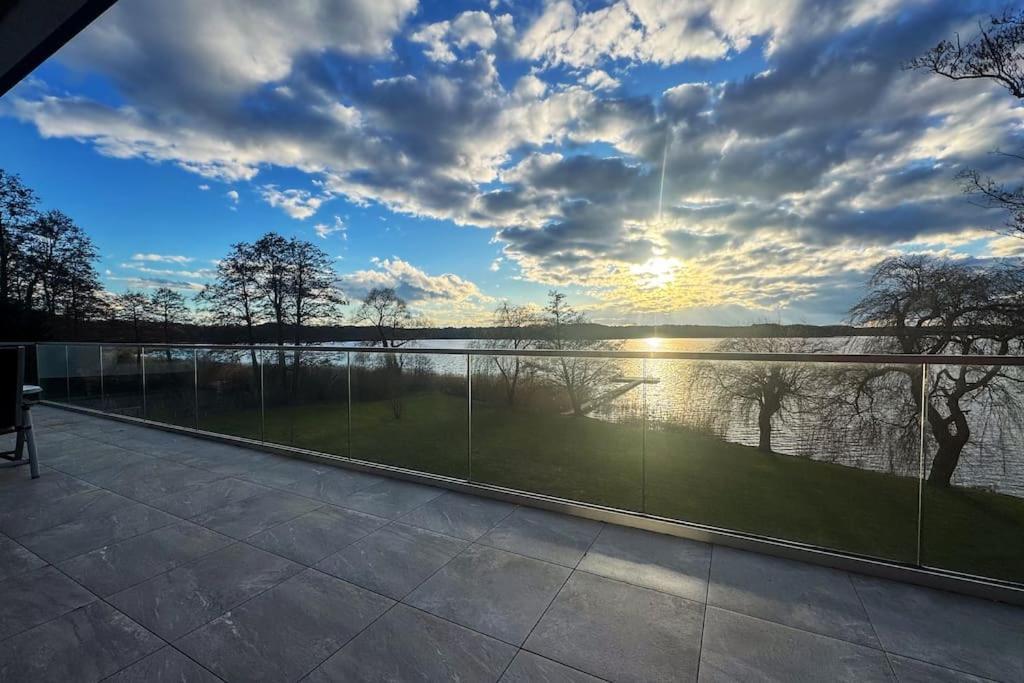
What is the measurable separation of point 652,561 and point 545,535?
63cm

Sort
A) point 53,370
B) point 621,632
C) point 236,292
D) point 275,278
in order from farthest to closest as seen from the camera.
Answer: point 275,278, point 236,292, point 53,370, point 621,632

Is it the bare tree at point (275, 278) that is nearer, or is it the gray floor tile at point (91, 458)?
the gray floor tile at point (91, 458)

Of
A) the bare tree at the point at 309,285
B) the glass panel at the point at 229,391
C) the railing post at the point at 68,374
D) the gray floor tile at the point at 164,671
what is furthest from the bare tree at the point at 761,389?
the bare tree at the point at 309,285

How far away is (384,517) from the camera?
9.02 ft

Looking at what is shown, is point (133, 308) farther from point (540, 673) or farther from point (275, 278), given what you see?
point (540, 673)

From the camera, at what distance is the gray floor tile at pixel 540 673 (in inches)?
54.9

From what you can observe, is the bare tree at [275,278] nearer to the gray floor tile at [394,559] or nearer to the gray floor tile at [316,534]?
the gray floor tile at [316,534]

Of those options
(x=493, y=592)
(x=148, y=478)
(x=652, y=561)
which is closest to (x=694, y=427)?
(x=652, y=561)

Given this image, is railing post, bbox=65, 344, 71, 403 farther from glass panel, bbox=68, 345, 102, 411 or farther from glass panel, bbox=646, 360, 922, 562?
glass panel, bbox=646, 360, 922, 562

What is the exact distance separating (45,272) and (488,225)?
50.5 feet

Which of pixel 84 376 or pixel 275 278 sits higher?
pixel 275 278

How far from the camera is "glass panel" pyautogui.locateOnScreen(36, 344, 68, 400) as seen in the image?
6992mm

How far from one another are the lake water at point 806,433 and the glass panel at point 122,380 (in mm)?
5240

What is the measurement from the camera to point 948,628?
1.68m
